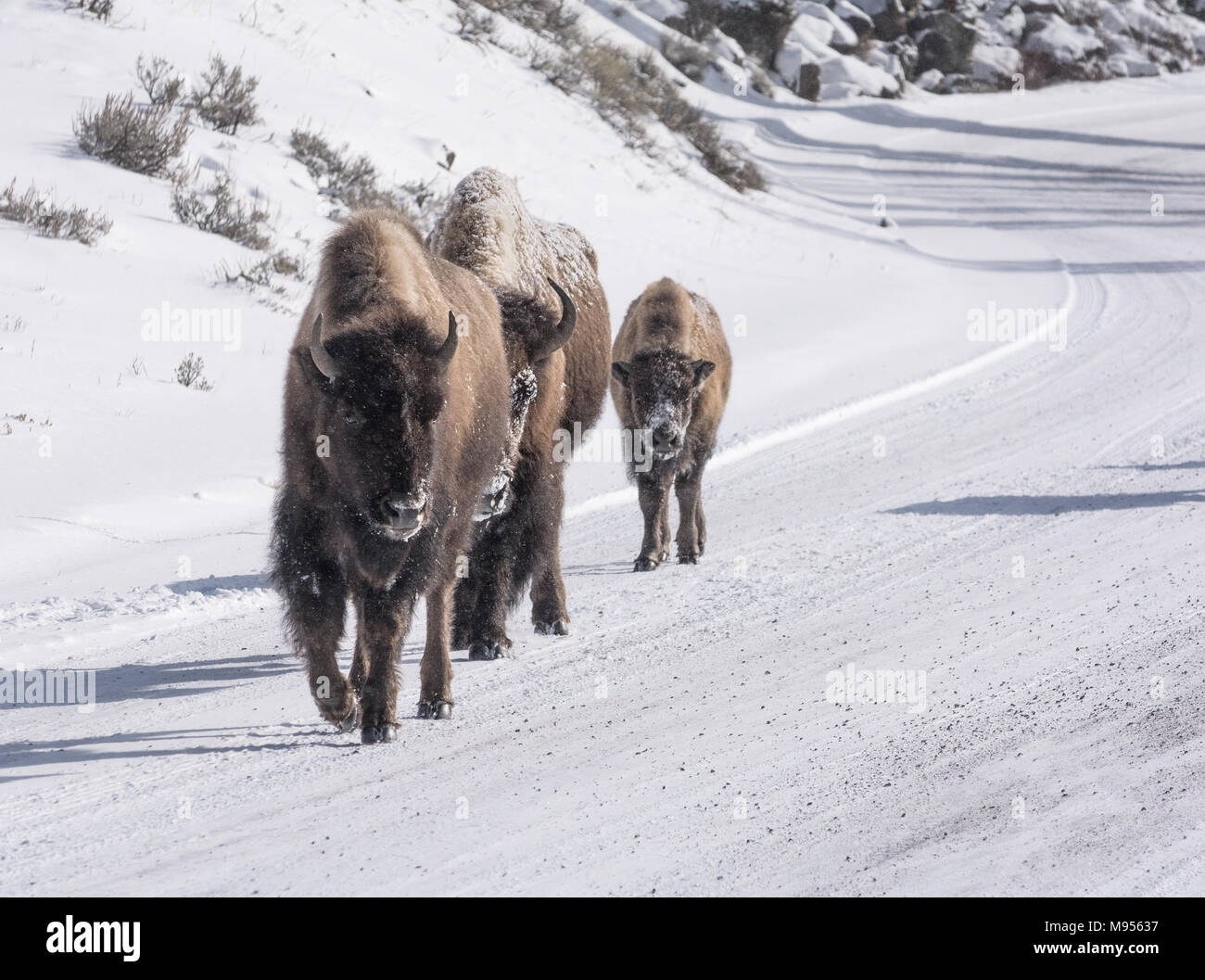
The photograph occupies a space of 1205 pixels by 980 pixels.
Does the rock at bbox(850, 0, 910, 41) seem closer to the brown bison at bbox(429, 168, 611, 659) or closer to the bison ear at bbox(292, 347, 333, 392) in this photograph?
the brown bison at bbox(429, 168, 611, 659)

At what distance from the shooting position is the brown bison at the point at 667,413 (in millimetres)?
8836

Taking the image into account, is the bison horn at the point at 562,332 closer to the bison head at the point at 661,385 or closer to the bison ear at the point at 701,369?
the bison head at the point at 661,385

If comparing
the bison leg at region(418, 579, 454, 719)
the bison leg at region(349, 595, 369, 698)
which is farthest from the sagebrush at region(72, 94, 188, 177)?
the bison leg at region(349, 595, 369, 698)

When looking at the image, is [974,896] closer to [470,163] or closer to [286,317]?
[286,317]

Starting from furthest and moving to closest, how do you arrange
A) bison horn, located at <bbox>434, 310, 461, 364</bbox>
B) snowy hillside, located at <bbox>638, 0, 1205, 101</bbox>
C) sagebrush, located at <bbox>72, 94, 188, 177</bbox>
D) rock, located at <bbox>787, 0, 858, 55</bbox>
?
rock, located at <bbox>787, 0, 858, 55</bbox>
snowy hillside, located at <bbox>638, 0, 1205, 101</bbox>
sagebrush, located at <bbox>72, 94, 188, 177</bbox>
bison horn, located at <bbox>434, 310, 461, 364</bbox>

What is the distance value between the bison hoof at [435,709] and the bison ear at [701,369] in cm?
375

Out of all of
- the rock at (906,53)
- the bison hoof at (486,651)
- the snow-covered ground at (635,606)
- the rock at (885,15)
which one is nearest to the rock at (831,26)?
the rock at (885,15)

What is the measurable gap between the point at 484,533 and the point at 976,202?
30.2 m

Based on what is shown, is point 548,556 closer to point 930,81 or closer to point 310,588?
point 310,588

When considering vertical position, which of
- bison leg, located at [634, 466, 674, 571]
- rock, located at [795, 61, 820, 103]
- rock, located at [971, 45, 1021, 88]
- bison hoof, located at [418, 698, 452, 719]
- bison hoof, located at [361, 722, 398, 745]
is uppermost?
bison hoof, located at [361, 722, 398, 745]

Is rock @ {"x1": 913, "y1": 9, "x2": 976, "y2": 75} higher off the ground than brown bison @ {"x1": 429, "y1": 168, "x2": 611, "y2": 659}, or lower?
lower

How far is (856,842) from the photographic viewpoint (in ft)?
14.7

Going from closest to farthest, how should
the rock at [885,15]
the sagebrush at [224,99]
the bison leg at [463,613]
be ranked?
the bison leg at [463,613], the sagebrush at [224,99], the rock at [885,15]

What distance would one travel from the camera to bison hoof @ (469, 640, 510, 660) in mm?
6957
